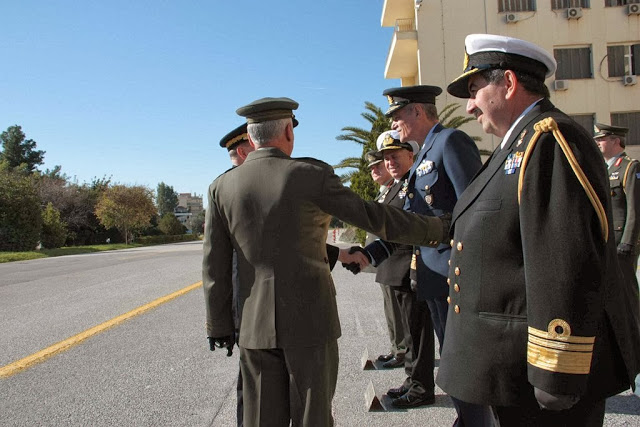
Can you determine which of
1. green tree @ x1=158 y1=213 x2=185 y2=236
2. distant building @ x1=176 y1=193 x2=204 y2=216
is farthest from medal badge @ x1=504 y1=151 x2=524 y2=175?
distant building @ x1=176 y1=193 x2=204 y2=216

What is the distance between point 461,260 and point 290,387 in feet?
3.26

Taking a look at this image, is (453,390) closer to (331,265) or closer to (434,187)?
(331,265)

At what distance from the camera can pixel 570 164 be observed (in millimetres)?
1544

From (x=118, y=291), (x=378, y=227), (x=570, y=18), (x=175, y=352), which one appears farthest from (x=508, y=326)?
(x=570, y=18)

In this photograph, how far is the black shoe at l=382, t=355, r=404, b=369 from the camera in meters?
4.64

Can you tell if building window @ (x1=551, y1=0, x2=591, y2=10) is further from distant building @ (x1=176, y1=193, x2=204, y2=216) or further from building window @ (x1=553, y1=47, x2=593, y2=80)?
distant building @ (x1=176, y1=193, x2=204, y2=216)

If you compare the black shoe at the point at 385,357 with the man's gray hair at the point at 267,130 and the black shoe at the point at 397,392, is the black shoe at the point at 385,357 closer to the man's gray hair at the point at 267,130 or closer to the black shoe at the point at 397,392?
the black shoe at the point at 397,392

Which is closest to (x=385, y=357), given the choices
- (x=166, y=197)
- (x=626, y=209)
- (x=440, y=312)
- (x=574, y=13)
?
(x=440, y=312)

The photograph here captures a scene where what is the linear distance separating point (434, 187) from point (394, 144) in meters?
1.17

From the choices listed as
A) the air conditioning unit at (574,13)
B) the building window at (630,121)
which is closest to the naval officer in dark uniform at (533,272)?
the building window at (630,121)

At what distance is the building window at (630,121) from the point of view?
22.0 m

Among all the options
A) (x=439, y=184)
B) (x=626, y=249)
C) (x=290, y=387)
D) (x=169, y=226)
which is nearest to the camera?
(x=290, y=387)

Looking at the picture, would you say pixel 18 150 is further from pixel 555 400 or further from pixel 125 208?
pixel 555 400

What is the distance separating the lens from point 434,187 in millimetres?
3064
